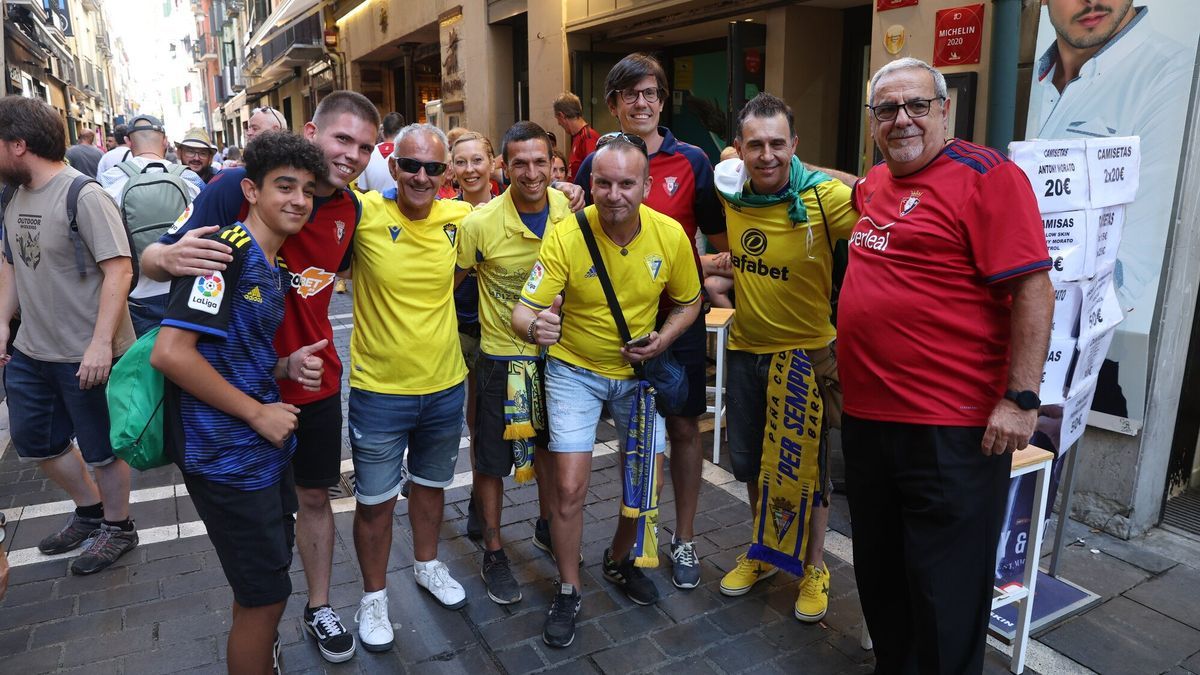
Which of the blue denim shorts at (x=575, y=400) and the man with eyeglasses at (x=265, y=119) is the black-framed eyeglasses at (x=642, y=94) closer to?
the blue denim shorts at (x=575, y=400)

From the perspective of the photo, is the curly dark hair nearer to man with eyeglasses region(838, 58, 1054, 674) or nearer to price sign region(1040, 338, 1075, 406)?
man with eyeglasses region(838, 58, 1054, 674)

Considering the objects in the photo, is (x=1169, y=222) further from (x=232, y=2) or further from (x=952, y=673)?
(x=232, y=2)

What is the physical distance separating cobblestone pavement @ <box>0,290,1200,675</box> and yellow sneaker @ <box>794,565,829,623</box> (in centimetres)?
6

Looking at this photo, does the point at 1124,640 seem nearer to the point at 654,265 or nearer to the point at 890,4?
the point at 654,265

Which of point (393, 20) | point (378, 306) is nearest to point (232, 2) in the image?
point (393, 20)

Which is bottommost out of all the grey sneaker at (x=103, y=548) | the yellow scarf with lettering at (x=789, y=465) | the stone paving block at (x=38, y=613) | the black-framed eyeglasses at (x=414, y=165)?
the stone paving block at (x=38, y=613)

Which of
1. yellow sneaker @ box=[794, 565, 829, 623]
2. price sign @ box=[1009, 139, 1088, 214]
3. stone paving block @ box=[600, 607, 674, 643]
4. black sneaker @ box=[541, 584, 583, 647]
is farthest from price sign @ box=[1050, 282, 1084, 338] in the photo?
black sneaker @ box=[541, 584, 583, 647]

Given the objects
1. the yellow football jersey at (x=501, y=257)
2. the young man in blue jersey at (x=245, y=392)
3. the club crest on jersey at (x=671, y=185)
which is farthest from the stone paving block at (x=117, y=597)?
the club crest on jersey at (x=671, y=185)

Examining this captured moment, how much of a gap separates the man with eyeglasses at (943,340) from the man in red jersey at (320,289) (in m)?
1.78

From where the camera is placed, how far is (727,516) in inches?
167

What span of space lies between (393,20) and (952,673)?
1579 cm

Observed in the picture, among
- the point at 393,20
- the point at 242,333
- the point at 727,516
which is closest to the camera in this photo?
the point at 242,333

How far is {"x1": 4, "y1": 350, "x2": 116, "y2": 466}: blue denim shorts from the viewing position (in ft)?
12.0

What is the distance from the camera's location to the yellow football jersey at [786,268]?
10.1 feet
